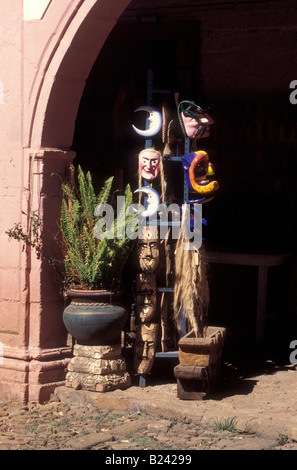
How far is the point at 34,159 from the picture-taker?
23.2 ft

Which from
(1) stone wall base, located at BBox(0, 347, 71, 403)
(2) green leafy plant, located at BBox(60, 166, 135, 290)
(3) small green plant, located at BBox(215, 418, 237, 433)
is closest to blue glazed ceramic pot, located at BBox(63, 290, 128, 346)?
(2) green leafy plant, located at BBox(60, 166, 135, 290)

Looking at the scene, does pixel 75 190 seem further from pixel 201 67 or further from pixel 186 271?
pixel 201 67

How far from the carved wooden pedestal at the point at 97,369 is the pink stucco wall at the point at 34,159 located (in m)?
0.24

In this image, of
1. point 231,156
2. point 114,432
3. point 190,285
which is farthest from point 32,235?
point 231,156

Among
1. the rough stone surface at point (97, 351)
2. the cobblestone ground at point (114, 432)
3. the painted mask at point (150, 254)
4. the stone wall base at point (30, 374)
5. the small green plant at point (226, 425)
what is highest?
the painted mask at point (150, 254)

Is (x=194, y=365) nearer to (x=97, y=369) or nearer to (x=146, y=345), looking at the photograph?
(x=146, y=345)

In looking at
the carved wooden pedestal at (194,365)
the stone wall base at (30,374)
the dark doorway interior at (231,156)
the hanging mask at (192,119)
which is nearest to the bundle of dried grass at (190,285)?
the carved wooden pedestal at (194,365)

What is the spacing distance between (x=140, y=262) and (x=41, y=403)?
4.67 feet

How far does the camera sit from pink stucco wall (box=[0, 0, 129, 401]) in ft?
23.0

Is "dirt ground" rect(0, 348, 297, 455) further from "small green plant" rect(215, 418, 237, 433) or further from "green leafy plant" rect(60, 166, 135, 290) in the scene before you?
"green leafy plant" rect(60, 166, 135, 290)

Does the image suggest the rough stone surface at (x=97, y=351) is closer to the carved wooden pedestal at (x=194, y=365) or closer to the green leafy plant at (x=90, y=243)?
the green leafy plant at (x=90, y=243)

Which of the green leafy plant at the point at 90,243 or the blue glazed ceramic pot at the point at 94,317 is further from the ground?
the green leafy plant at the point at 90,243

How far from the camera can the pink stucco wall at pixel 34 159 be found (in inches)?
277

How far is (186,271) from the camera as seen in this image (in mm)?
7043
